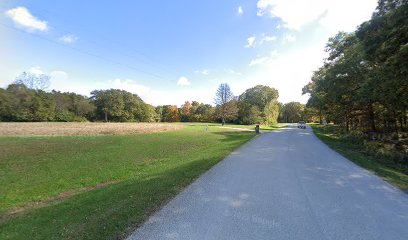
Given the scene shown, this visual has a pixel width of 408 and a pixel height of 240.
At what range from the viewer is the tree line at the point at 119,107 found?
6675 centimetres

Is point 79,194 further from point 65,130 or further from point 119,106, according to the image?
point 119,106

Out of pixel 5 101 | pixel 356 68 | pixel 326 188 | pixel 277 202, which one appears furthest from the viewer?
pixel 5 101

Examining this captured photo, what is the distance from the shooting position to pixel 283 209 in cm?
518

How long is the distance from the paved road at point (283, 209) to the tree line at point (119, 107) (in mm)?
66514

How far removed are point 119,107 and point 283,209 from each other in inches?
3520

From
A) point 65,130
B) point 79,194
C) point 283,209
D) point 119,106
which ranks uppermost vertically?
point 119,106

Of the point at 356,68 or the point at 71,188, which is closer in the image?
the point at 71,188

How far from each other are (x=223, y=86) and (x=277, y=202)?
241 ft

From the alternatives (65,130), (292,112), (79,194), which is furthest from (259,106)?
(79,194)

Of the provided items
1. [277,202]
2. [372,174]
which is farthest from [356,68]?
[277,202]

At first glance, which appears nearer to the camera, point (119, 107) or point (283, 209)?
point (283, 209)

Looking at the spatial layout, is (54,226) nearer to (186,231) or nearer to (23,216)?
(23,216)

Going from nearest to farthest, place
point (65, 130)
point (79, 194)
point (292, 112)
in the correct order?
point (79, 194)
point (65, 130)
point (292, 112)

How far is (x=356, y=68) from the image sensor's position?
79.2ft
